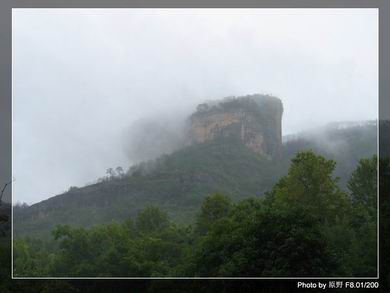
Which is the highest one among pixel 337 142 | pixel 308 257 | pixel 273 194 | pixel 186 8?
pixel 186 8

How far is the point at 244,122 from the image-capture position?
14859 millimetres

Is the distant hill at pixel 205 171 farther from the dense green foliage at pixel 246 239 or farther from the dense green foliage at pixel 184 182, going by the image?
the dense green foliage at pixel 246 239

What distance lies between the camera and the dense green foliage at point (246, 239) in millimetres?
13391

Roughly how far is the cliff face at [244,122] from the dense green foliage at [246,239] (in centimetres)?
69

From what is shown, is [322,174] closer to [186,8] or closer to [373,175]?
[373,175]

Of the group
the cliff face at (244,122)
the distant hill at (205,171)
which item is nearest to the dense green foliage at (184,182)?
the distant hill at (205,171)

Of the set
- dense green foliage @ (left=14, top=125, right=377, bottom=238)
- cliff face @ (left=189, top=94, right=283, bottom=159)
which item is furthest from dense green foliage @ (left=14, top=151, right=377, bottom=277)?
cliff face @ (left=189, top=94, right=283, bottom=159)

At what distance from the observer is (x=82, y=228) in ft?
49.3

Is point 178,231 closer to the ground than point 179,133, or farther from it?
closer to the ground

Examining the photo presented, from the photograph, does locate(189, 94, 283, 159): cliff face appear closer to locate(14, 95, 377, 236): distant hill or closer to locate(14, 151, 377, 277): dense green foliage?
locate(14, 95, 377, 236): distant hill

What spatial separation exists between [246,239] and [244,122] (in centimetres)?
→ 255

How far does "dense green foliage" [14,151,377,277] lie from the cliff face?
27.0 inches

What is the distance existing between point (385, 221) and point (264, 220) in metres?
2.35

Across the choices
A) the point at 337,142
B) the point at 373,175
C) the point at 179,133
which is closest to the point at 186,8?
the point at 179,133
